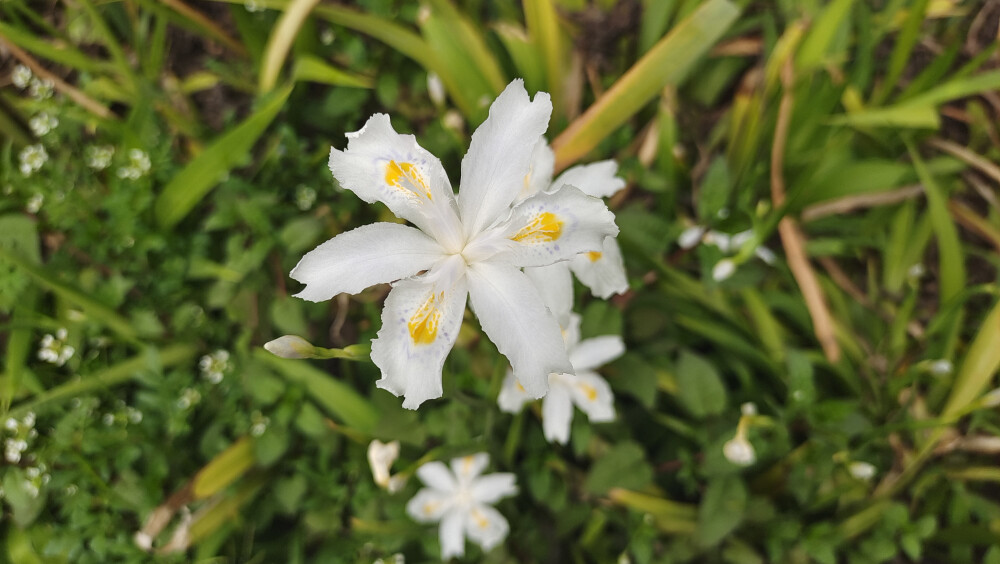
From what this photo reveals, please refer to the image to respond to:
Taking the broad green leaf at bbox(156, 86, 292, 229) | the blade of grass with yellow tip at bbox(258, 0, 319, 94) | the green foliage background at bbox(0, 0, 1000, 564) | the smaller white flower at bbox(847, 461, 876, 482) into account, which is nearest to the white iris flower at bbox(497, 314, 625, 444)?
the green foliage background at bbox(0, 0, 1000, 564)

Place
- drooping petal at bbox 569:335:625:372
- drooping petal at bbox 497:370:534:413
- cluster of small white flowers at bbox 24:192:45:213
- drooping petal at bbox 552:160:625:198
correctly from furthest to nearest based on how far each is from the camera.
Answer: cluster of small white flowers at bbox 24:192:45:213 < drooping petal at bbox 569:335:625:372 < drooping petal at bbox 497:370:534:413 < drooping petal at bbox 552:160:625:198

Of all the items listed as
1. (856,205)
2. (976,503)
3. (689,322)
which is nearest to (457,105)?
(689,322)

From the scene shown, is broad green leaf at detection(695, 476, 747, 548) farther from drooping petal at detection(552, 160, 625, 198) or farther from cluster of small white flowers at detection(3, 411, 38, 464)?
cluster of small white flowers at detection(3, 411, 38, 464)

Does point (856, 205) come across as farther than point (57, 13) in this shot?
No

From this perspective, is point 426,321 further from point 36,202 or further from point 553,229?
point 36,202

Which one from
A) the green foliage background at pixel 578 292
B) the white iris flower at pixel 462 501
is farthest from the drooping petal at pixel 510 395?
the white iris flower at pixel 462 501

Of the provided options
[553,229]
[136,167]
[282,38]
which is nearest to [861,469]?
[553,229]

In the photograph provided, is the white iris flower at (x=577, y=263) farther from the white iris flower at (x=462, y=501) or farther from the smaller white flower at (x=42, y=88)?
the smaller white flower at (x=42, y=88)

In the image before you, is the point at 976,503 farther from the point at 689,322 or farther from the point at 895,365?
the point at 689,322
